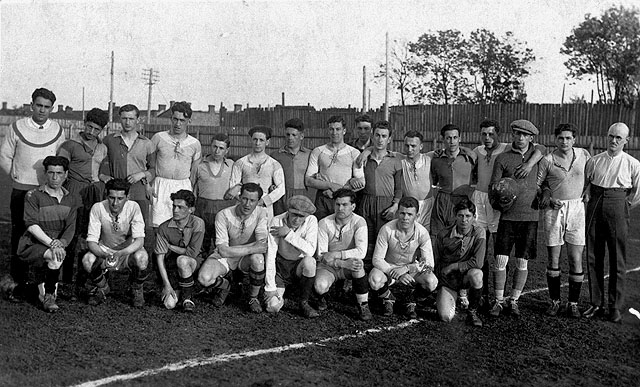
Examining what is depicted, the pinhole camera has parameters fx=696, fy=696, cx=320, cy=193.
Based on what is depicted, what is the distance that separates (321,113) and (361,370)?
16.8 m

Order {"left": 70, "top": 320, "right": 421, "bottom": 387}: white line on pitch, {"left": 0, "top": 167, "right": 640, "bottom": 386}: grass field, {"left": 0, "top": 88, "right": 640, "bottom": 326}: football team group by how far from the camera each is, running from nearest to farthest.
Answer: {"left": 70, "top": 320, "right": 421, "bottom": 387}: white line on pitch
{"left": 0, "top": 167, "right": 640, "bottom": 386}: grass field
{"left": 0, "top": 88, "right": 640, "bottom": 326}: football team group

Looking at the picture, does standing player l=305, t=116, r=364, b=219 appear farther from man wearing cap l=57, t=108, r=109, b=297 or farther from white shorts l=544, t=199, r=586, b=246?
man wearing cap l=57, t=108, r=109, b=297

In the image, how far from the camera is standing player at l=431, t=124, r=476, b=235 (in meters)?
6.64

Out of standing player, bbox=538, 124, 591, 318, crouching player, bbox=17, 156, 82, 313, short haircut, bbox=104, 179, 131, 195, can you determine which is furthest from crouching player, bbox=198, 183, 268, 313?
standing player, bbox=538, 124, 591, 318

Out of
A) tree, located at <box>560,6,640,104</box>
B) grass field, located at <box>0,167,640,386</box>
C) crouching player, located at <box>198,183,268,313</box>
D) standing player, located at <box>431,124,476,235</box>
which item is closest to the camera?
grass field, located at <box>0,167,640,386</box>

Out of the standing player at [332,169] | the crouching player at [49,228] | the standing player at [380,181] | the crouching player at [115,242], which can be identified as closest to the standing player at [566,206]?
the standing player at [380,181]

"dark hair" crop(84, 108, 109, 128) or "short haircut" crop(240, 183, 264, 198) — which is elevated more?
"dark hair" crop(84, 108, 109, 128)

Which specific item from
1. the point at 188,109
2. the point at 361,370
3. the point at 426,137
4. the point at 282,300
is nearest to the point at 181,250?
the point at 282,300

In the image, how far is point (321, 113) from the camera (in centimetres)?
2100

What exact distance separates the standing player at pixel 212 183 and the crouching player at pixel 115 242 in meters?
0.79

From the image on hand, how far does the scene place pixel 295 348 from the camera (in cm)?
507

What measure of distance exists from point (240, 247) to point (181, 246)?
1.74 feet

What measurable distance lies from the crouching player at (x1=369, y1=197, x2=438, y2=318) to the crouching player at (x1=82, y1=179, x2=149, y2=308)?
2.07m

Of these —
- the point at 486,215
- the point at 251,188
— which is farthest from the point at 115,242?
the point at 486,215
